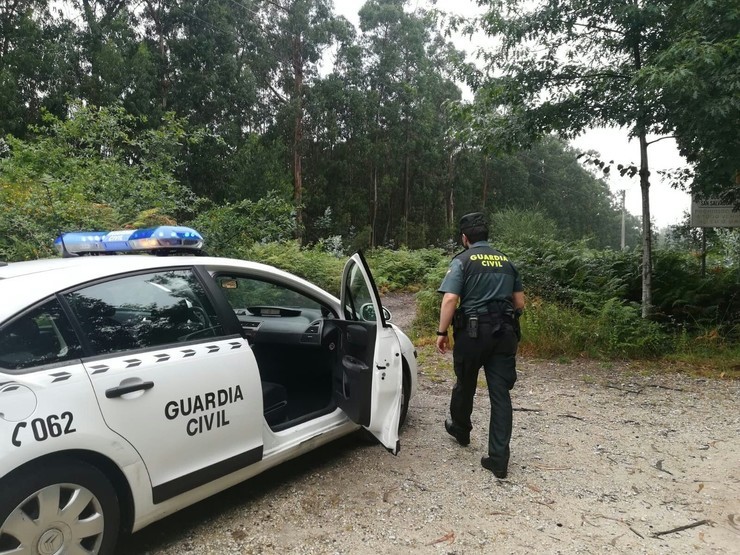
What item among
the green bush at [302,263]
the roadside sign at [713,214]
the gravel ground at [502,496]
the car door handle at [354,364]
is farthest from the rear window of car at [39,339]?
the green bush at [302,263]

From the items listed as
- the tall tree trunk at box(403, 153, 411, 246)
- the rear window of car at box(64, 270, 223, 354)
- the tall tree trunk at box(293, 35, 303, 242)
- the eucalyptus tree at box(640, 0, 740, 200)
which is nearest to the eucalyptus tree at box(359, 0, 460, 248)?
the tall tree trunk at box(403, 153, 411, 246)

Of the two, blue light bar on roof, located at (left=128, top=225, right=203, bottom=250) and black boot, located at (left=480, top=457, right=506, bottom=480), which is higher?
blue light bar on roof, located at (left=128, top=225, right=203, bottom=250)

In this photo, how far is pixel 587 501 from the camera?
3.41m

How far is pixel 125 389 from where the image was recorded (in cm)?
237

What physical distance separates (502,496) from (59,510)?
2.48m

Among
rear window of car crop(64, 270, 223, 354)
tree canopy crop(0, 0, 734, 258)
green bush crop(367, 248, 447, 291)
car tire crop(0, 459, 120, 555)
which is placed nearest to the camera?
car tire crop(0, 459, 120, 555)

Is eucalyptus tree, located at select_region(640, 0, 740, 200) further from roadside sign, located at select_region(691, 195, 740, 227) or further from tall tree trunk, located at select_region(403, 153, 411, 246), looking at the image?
tall tree trunk, located at select_region(403, 153, 411, 246)

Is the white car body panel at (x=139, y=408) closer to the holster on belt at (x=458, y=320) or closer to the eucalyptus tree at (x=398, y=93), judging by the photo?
the holster on belt at (x=458, y=320)

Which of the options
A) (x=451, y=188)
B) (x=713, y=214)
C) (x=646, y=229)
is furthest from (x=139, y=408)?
(x=451, y=188)

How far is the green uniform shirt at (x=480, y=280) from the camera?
373cm

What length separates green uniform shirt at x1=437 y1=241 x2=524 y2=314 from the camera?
3732 millimetres

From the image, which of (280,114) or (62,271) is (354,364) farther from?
(280,114)

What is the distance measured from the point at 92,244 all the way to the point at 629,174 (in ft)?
23.1

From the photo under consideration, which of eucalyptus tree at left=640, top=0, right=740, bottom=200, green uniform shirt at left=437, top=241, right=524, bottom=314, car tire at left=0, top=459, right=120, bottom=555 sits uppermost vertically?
eucalyptus tree at left=640, top=0, right=740, bottom=200
